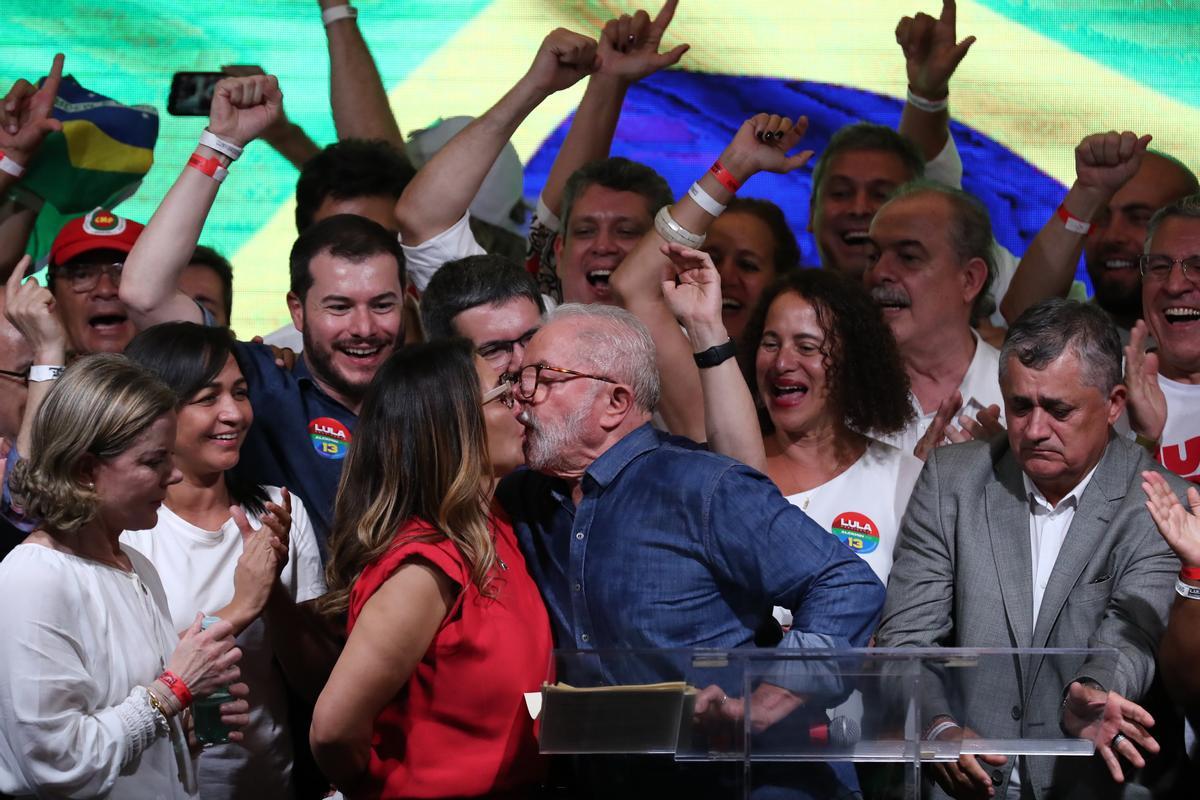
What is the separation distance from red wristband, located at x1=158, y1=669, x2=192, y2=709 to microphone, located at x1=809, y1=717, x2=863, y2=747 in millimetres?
1146

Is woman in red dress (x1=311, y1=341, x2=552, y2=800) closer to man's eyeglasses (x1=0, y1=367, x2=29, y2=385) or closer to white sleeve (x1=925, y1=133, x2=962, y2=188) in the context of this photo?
man's eyeglasses (x1=0, y1=367, x2=29, y2=385)

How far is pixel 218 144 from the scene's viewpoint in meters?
3.90

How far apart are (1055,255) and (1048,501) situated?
114 cm

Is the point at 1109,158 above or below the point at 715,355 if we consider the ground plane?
above

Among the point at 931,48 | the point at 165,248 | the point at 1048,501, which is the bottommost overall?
the point at 1048,501

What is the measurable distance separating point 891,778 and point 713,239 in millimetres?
2258

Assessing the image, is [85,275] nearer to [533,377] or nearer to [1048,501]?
[533,377]

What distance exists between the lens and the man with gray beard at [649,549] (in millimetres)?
2707

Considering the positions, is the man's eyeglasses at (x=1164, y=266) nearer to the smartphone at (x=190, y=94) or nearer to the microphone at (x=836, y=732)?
the microphone at (x=836, y=732)

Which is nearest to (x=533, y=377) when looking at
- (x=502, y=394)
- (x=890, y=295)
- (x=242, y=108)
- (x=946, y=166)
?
(x=502, y=394)

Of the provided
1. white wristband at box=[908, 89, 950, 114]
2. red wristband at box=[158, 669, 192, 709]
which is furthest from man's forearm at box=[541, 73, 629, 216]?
red wristband at box=[158, 669, 192, 709]

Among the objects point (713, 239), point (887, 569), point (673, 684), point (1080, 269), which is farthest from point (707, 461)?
point (1080, 269)

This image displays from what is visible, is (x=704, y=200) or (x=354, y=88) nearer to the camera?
(x=704, y=200)

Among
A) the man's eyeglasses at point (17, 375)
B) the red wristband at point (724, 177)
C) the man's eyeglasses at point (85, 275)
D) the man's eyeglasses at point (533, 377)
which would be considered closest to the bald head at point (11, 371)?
the man's eyeglasses at point (17, 375)
